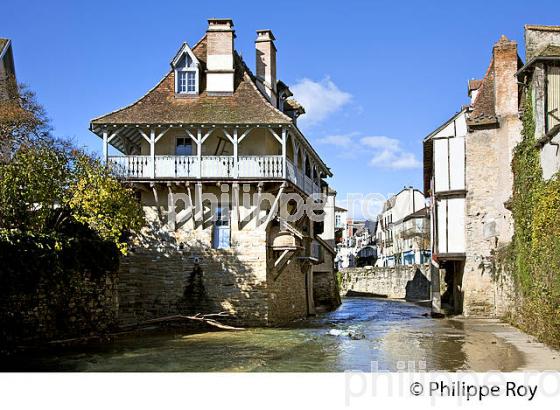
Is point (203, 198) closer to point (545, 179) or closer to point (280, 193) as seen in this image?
point (280, 193)

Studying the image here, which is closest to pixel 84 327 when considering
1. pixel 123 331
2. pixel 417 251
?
pixel 123 331

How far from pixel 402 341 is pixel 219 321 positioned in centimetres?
563

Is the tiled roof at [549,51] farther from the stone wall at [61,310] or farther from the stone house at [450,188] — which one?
the stone wall at [61,310]

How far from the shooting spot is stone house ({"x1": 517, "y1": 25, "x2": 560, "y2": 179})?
50.8ft

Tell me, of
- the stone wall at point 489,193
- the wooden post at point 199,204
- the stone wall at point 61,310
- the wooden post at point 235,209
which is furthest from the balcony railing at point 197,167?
the stone wall at point 489,193

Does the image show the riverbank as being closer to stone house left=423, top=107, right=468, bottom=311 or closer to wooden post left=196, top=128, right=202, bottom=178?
stone house left=423, top=107, right=468, bottom=311

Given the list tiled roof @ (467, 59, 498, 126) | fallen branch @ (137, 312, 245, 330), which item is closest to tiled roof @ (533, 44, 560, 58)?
tiled roof @ (467, 59, 498, 126)

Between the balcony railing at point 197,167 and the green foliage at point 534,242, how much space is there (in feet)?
21.9

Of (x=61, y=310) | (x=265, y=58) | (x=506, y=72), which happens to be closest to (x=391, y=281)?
(x=506, y=72)

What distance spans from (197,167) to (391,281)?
29.9 m

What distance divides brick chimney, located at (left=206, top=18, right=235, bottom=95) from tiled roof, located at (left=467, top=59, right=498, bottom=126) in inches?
327

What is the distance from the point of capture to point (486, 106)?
2283 centimetres

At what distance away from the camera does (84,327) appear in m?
17.3

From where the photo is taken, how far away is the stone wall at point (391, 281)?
138ft
